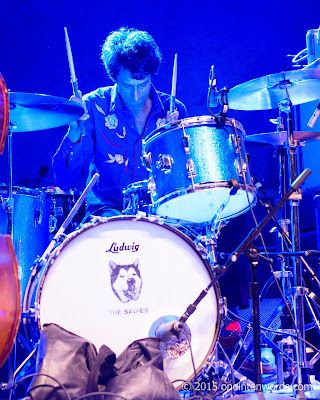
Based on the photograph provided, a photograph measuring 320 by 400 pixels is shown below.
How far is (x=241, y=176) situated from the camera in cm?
243

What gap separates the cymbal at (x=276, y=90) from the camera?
257 cm

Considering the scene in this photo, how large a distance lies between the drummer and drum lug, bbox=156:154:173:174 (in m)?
0.63

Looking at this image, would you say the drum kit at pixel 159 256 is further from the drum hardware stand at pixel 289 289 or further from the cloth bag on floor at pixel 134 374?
the cloth bag on floor at pixel 134 374

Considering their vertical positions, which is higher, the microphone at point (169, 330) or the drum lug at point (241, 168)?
the drum lug at point (241, 168)

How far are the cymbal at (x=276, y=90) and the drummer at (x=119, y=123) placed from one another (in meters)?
0.52

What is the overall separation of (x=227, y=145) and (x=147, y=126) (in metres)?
0.98

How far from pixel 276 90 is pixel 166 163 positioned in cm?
72

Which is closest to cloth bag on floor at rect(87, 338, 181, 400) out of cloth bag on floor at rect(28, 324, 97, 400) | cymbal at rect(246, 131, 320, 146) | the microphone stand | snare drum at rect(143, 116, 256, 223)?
cloth bag on floor at rect(28, 324, 97, 400)

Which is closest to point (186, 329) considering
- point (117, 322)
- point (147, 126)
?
point (117, 322)

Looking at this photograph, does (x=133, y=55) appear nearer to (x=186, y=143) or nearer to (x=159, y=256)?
(x=186, y=143)

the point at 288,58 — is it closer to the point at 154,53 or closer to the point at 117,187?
the point at 154,53

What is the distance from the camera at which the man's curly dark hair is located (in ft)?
10.4

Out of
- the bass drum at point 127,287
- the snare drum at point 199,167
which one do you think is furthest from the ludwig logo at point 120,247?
the snare drum at point 199,167

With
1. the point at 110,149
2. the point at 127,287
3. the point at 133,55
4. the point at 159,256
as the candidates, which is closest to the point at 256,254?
the point at 159,256
